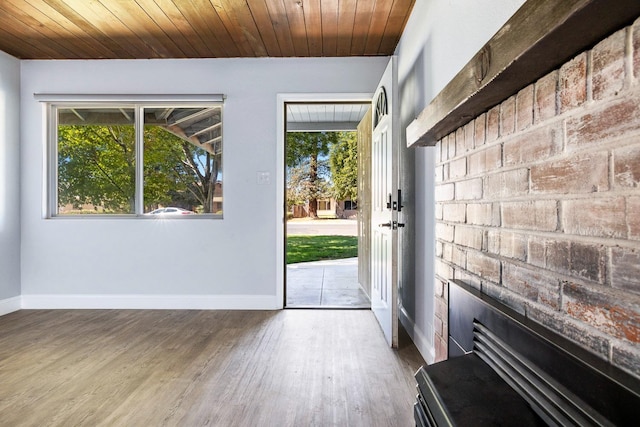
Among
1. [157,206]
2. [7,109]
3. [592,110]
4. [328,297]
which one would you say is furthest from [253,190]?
[592,110]

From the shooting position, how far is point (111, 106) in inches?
145

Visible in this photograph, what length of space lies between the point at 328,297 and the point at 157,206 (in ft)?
6.22

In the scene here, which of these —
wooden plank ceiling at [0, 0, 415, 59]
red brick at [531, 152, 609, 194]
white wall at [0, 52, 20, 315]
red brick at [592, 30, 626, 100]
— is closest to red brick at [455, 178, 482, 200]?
red brick at [531, 152, 609, 194]

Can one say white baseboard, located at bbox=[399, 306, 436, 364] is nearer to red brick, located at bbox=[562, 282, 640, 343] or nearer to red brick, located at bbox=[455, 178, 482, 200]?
red brick, located at bbox=[455, 178, 482, 200]

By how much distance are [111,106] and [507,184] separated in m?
3.69

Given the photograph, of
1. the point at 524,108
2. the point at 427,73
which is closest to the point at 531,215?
the point at 524,108

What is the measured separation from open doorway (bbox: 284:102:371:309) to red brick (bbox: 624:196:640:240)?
10.2ft

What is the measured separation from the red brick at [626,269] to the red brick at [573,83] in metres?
0.30

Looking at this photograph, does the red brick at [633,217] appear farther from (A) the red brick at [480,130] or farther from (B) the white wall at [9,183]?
(B) the white wall at [9,183]

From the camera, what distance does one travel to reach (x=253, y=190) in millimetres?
3604

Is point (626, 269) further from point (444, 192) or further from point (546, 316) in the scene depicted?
point (444, 192)

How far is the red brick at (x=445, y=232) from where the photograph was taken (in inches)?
63.4

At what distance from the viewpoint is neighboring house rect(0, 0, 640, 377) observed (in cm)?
71

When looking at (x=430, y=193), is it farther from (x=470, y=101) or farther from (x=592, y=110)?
(x=592, y=110)
